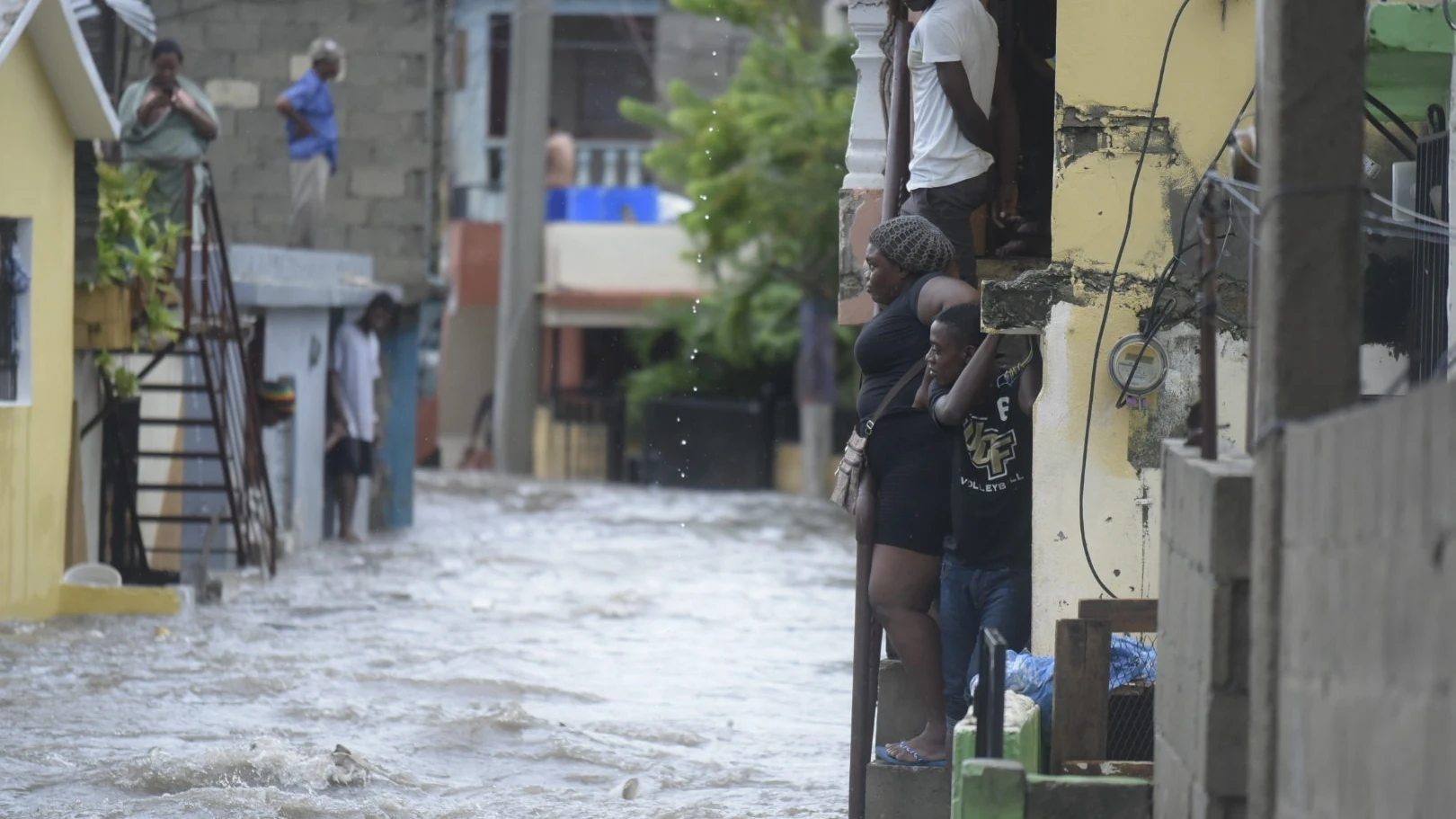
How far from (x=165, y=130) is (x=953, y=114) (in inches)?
334

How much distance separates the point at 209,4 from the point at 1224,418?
1736cm

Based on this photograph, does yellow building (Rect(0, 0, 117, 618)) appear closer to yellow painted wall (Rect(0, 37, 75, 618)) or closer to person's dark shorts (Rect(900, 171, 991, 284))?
yellow painted wall (Rect(0, 37, 75, 618))

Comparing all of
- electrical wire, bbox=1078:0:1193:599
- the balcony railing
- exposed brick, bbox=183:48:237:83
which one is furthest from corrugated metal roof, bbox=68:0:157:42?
the balcony railing

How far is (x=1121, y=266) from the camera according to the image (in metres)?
6.43

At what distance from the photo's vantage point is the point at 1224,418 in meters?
6.38

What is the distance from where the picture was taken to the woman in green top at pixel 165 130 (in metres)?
14.1

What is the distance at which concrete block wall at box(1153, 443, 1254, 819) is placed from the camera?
13.8ft

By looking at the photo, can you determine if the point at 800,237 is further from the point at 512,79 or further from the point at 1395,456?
the point at 1395,456

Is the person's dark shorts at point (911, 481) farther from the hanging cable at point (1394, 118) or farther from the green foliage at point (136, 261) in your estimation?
the green foliage at point (136, 261)

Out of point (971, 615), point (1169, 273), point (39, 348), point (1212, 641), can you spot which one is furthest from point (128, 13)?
point (1212, 641)

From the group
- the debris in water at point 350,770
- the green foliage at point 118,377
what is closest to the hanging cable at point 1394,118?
the debris in water at point 350,770

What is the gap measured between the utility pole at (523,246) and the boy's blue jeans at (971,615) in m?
21.2

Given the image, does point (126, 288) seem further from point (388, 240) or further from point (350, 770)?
point (388, 240)

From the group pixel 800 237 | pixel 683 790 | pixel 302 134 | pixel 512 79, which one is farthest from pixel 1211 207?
pixel 512 79
